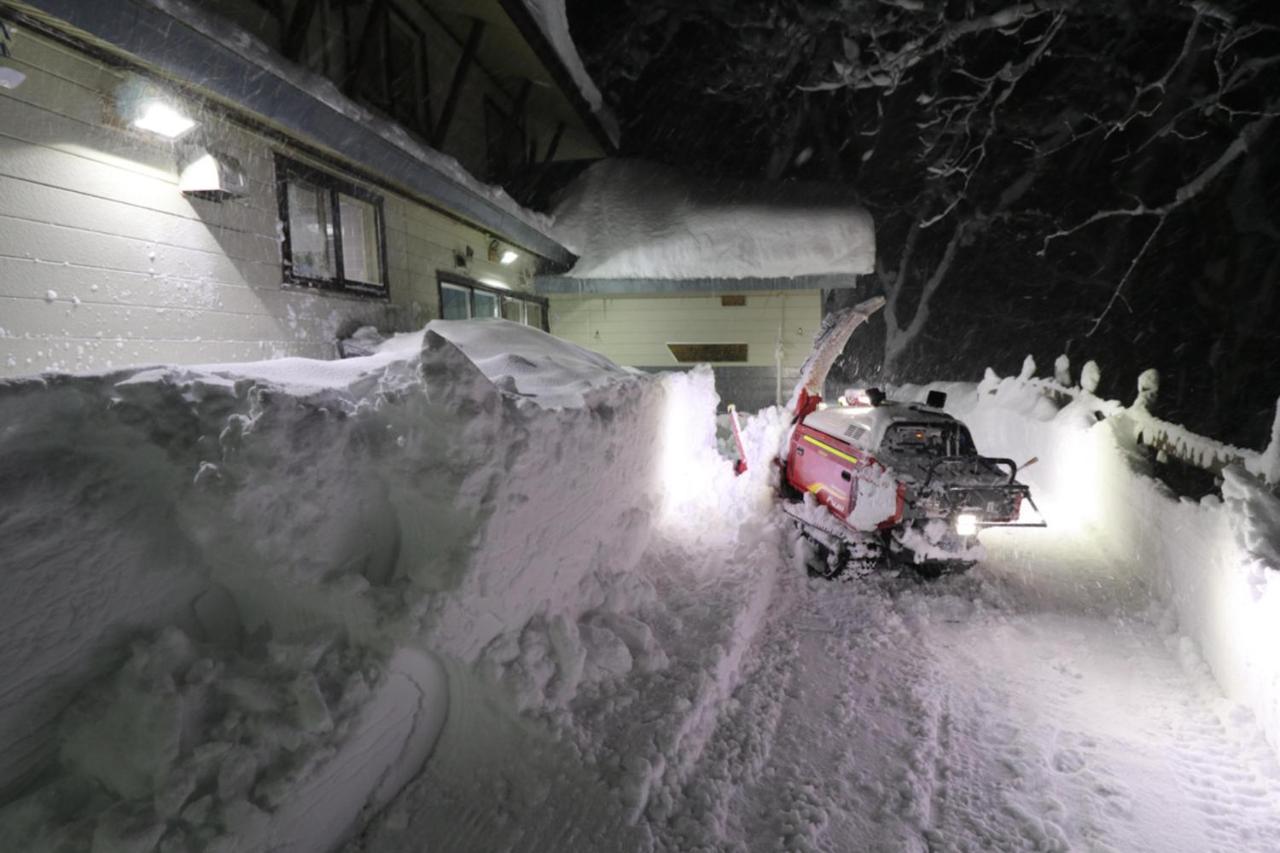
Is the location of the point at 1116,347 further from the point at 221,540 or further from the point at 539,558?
the point at 221,540

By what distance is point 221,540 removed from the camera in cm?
253

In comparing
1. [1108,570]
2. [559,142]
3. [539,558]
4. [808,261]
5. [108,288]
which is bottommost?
[1108,570]

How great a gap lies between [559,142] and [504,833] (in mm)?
16378

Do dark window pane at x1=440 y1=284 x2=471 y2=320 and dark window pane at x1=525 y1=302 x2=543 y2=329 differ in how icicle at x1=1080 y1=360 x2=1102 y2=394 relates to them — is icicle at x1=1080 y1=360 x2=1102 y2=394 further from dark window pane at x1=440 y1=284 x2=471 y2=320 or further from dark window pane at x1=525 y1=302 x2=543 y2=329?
dark window pane at x1=525 y1=302 x2=543 y2=329

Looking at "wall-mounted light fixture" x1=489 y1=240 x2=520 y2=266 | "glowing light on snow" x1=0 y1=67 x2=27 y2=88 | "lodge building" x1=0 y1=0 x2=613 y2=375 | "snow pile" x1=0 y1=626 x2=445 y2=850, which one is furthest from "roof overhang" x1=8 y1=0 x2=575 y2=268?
"wall-mounted light fixture" x1=489 y1=240 x2=520 y2=266

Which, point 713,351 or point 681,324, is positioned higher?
point 681,324

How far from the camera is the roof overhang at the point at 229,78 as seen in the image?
3541mm

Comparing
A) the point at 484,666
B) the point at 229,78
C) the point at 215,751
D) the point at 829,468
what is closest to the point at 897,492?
the point at 829,468

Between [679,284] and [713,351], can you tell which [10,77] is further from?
[713,351]

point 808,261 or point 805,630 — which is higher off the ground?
point 808,261

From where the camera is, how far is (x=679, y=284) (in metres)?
13.1

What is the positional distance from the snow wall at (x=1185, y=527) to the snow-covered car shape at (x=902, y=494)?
3.47 feet

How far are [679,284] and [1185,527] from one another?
9411 mm

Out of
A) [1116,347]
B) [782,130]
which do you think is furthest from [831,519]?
[1116,347]
